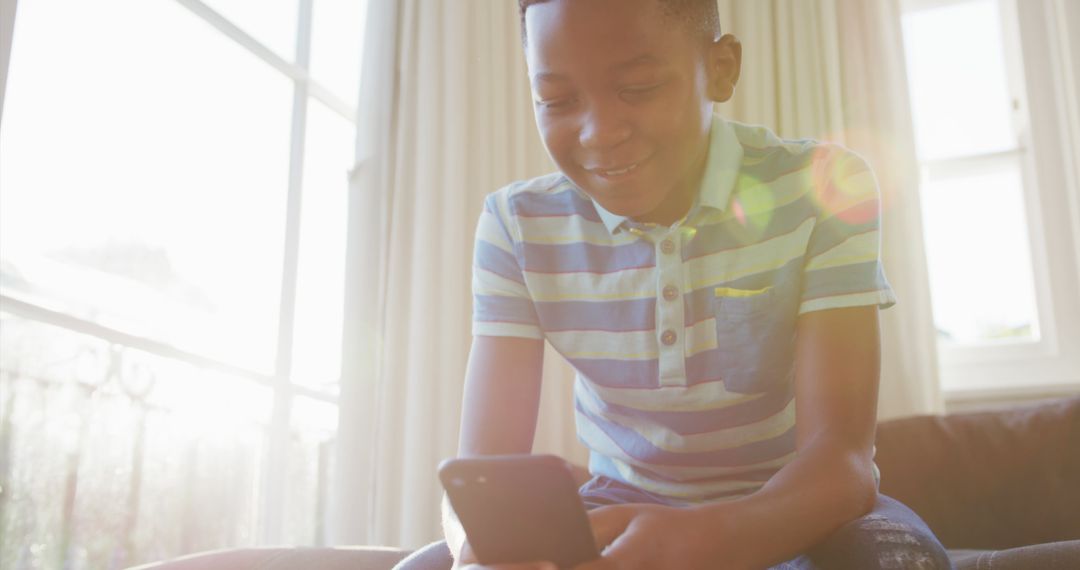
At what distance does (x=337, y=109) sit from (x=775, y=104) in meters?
1.24

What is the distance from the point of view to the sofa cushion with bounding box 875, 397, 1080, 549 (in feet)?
6.67

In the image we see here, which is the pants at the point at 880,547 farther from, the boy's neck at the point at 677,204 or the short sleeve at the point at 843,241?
the boy's neck at the point at 677,204

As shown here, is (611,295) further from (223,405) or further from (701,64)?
(223,405)

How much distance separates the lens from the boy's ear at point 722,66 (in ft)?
3.84

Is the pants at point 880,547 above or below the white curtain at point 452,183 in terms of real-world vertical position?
below

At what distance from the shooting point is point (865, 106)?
8.95ft

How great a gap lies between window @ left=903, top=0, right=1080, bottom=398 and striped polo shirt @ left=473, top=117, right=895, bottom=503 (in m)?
1.80

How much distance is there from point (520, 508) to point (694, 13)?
629 millimetres

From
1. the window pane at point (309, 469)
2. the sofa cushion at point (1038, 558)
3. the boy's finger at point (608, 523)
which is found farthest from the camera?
the window pane at point (309, 469)

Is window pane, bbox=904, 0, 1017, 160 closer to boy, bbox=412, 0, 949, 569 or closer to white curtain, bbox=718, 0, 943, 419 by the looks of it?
white curtain, bbox=718, 0, 943, 419

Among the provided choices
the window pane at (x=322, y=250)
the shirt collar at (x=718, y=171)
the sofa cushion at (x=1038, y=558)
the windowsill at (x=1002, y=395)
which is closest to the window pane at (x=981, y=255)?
the windowsill at (x=1002, y=395)

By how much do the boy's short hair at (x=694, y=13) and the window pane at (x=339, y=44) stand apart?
1666 mm

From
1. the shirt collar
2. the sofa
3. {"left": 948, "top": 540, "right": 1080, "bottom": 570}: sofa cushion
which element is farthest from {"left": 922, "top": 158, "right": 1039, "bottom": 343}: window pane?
the shirt collar

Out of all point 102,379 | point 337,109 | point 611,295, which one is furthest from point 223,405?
point 611,295
